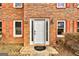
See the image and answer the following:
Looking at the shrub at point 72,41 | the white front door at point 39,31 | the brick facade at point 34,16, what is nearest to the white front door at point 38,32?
the white front door at point 39,31

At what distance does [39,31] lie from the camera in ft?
12.9

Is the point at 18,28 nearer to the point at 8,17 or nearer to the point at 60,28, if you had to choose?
the point at 8,17

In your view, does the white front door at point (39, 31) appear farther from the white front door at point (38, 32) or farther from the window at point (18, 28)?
the window at point (18, 28)

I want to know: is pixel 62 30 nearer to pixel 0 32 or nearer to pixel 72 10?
pixel 72 10

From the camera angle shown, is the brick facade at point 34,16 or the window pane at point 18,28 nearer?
the brick facade at point 34,16

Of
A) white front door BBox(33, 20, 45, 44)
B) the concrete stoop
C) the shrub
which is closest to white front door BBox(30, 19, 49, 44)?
white front door BBox(33, 20, 45, 44)

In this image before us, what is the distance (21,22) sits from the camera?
13.1ft

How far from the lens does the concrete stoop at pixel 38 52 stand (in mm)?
3959

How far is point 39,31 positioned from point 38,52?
0.38 m

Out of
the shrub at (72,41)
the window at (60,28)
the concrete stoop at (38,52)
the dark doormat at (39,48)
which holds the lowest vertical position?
the concrete stoop at (38,52)

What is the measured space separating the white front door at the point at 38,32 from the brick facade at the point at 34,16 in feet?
0.35

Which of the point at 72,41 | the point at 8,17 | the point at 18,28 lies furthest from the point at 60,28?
the point at 8,17

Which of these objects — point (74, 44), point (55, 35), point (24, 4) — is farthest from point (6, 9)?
point (74, 44)

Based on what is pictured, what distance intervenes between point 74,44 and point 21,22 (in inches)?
39.6
